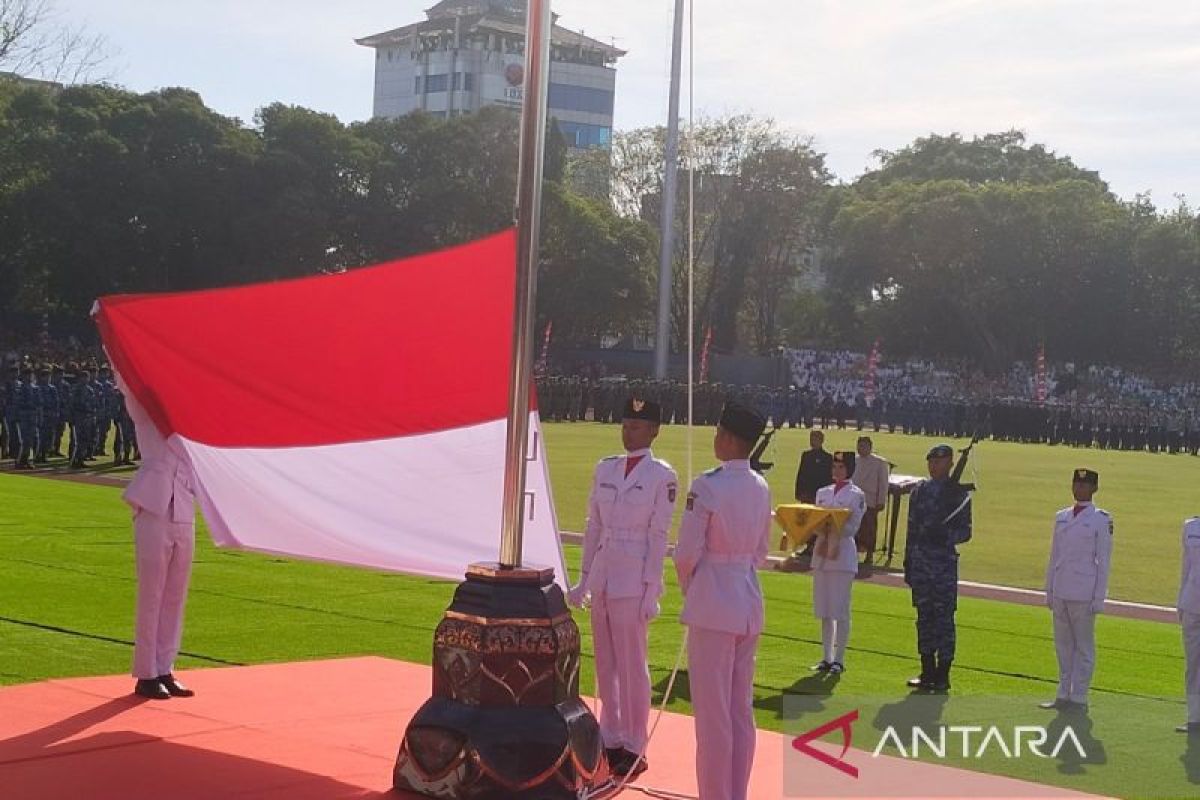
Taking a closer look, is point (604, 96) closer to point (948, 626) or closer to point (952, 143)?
point (952, 143)

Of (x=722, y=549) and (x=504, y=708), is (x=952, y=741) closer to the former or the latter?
(x=722, y=549)

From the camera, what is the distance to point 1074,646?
11.3 metres

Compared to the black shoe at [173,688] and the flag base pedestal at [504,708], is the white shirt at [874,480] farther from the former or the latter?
the flag base pedestal at [504,708]

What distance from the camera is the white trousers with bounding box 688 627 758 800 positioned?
708 centimetres

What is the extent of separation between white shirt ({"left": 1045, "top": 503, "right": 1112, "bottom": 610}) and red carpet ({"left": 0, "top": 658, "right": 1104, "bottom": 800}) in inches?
112

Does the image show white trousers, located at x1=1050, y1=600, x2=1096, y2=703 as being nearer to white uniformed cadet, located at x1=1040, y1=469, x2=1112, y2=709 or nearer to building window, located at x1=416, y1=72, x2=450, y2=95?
white uniformed cadet, located at x1=1040, y1=469, x2=1112, y2=709

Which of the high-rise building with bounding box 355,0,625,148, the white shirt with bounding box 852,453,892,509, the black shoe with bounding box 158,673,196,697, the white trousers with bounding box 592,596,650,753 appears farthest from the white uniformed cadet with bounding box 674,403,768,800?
the high-rise building with bounding box 355,0,625,148

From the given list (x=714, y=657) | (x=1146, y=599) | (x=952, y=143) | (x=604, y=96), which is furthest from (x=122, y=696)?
(x=604, y=96)

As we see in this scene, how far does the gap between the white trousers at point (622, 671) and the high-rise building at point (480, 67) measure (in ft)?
318

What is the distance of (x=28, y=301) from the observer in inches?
2146

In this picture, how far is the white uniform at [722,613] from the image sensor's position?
23.3 feet

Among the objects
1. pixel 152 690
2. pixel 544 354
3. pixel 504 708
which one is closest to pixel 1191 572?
pixel 504 708

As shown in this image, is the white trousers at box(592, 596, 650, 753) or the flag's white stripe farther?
the flag's white stripe

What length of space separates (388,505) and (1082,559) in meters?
5.04
